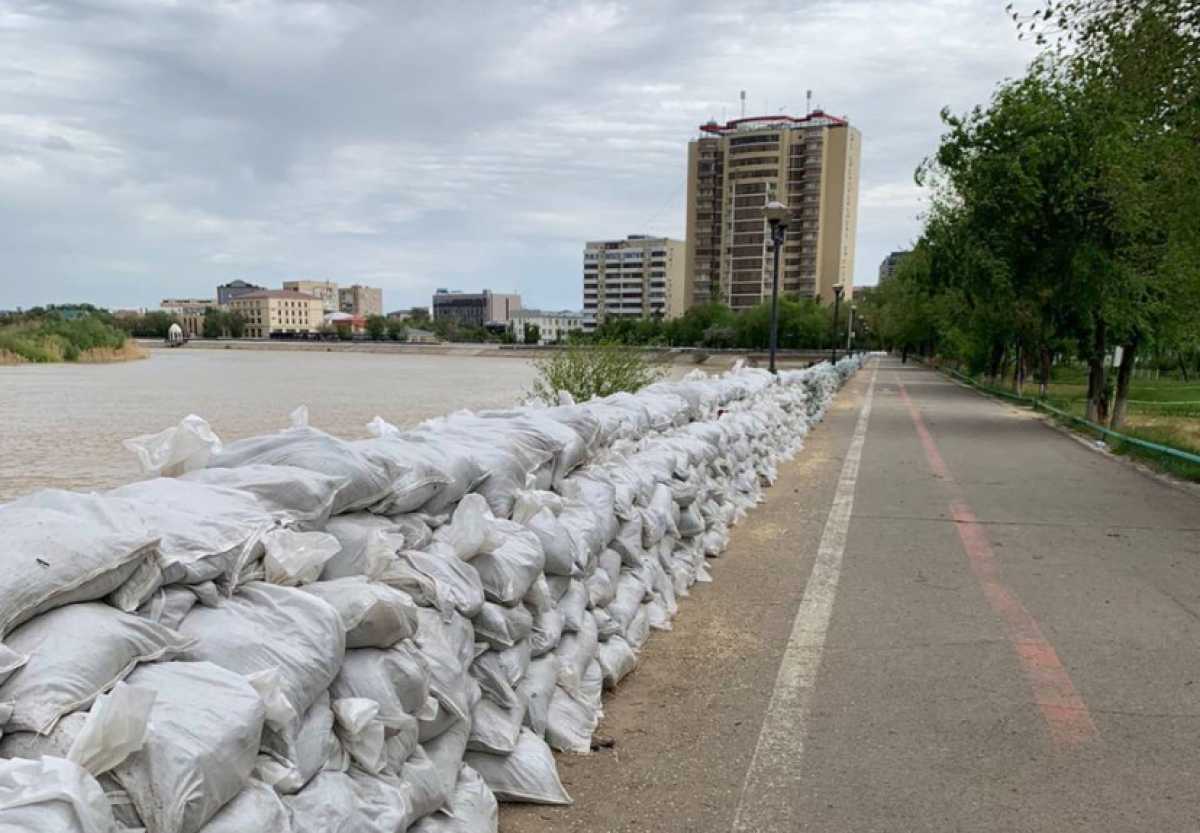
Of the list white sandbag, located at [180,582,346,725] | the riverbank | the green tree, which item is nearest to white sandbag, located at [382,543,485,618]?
white sandbag, located at [180,582,346,725]

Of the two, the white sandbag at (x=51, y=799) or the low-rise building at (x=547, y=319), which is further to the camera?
the low-rise building at (x=547, y=319)

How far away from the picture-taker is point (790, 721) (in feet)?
11.8

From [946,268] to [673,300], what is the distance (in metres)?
140

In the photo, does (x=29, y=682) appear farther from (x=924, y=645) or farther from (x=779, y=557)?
(x=779, y=557)

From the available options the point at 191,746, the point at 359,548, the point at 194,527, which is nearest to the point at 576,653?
the point at 359,548

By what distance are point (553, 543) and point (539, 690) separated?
56 cm

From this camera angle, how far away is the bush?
12.5 metres

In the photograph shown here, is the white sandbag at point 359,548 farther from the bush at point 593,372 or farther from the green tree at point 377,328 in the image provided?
the green tree at point 377,328

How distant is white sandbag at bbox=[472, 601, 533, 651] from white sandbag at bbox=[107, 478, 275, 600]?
0.85 meters

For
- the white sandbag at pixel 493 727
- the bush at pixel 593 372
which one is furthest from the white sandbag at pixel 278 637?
the bush at pixel 593 372

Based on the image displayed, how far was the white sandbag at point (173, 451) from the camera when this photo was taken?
110 inches

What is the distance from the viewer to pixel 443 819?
248 centimetres

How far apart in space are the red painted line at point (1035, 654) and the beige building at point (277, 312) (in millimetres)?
160199

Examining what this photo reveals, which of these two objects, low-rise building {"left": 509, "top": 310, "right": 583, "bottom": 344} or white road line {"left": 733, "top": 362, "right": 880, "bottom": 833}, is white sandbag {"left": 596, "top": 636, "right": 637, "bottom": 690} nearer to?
white road line {"left": 733, "top": 362, "right": 880, "bottom": 833}
